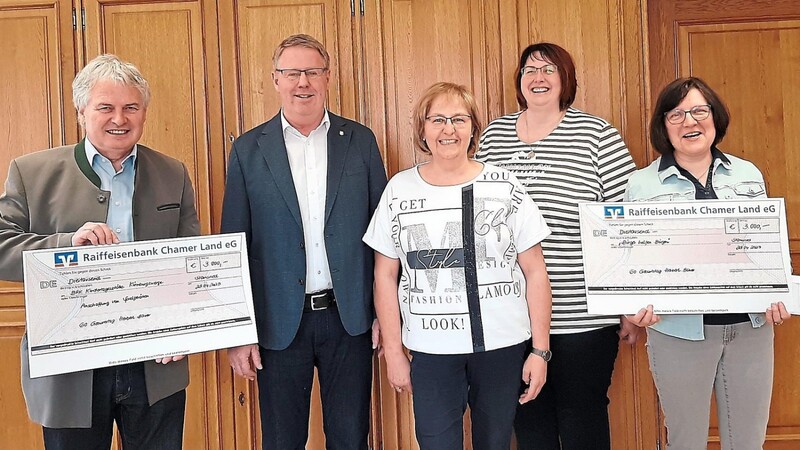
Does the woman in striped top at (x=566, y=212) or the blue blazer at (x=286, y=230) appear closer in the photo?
the blue blazer at (x=286, y=230)

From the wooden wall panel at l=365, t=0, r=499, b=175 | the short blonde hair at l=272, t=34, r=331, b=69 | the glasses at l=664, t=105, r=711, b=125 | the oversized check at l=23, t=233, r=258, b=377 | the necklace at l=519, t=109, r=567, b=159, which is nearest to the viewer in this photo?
the oversized check at l=23, t=233, r=258, b=377

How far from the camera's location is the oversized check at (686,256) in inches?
75.1

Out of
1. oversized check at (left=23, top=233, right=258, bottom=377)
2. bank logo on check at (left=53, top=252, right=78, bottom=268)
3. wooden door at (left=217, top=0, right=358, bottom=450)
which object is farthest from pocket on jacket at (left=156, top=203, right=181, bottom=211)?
wooden door at (left=217, top=0, right=358, bottom=450)

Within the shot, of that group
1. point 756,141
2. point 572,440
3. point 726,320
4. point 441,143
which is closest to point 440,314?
point 441,143

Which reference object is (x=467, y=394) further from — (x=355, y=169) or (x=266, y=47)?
(x=266, y=47)

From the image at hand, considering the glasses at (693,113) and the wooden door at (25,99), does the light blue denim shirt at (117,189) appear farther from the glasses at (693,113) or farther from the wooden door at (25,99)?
the glasses at (693,113)

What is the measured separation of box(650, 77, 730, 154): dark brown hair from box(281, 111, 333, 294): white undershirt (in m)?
1.06

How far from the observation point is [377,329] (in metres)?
2.12

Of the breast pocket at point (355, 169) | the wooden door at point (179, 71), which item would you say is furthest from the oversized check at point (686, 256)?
the wooden door at point (179, 71)

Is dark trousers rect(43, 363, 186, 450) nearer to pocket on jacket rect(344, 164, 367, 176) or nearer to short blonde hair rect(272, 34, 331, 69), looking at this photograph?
pocket on jacket rect(344, 164, 367, 176)

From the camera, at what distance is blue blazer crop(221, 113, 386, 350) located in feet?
6.70

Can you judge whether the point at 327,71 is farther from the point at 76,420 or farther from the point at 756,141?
the point at 756,141

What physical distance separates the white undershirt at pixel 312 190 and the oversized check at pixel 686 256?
2.66ft

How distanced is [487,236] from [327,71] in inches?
30.8
